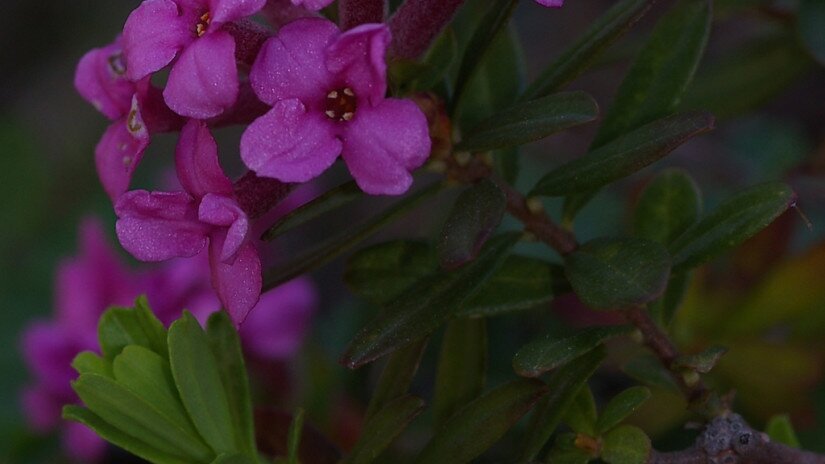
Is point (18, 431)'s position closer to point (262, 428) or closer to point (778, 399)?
point (262, 428)

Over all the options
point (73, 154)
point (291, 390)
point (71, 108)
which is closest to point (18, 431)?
point (291, 390)

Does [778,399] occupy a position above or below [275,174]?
below

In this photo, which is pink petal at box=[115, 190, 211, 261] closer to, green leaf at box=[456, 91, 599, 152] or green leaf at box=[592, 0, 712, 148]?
green leaf at box=[456, 91, 599, 152]

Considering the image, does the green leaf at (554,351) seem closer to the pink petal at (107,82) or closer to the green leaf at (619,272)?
the green leaf at (619,272)

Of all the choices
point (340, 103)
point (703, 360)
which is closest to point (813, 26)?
point (703, 360)

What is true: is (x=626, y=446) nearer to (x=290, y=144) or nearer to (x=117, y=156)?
(x=290, y=144)
